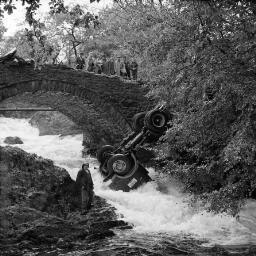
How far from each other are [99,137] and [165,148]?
11.3 meters

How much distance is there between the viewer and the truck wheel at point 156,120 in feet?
50.6

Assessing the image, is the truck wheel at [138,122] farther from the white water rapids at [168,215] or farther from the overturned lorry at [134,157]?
the white water rapids at [168,215]

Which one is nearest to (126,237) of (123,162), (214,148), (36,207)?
(36,207)

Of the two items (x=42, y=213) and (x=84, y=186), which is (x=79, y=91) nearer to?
(x=84, y=186)

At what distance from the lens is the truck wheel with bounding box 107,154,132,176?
15.1m

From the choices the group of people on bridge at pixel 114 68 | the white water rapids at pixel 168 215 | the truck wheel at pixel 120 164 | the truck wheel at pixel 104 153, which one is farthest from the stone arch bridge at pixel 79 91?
the truck wheel at pixel 120 164

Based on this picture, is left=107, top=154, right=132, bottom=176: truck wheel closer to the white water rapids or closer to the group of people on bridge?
the white water rapids

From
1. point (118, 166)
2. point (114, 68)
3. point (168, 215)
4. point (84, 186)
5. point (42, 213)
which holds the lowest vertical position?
point (168, 215)

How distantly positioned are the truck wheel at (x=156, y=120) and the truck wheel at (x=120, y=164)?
1.30 meters

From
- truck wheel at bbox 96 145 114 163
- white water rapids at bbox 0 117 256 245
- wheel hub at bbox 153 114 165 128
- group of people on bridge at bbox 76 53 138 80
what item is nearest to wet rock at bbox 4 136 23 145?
white water rapids at bbox 0 117 256 245

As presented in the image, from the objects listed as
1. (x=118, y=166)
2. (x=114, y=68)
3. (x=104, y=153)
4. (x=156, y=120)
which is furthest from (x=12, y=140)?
(x=156, y=120)

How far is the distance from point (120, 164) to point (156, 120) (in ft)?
6.20

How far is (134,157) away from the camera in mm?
15305

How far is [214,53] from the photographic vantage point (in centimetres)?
744
